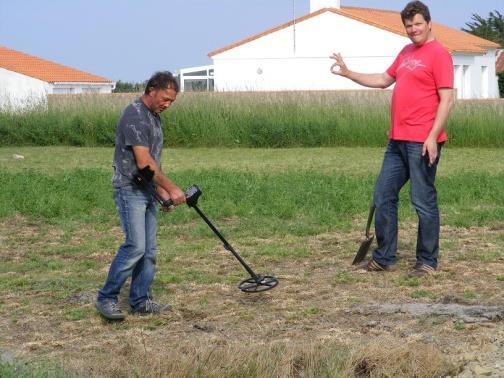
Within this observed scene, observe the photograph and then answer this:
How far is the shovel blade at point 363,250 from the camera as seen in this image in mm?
8688

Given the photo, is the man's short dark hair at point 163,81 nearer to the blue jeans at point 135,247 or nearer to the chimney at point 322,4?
the blue jeans at point 135,247

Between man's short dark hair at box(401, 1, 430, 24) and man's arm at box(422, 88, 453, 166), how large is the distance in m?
0.57

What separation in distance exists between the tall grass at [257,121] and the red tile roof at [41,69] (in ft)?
84.6

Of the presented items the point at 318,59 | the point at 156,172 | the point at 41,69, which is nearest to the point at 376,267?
the point at 156,172

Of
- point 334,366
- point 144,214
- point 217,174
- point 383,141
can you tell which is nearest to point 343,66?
point 144,214

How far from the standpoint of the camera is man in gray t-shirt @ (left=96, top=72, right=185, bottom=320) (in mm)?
6781

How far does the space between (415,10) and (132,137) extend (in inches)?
97.5

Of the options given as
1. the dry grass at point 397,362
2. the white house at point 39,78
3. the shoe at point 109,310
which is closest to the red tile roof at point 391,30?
the white house at point 39,78

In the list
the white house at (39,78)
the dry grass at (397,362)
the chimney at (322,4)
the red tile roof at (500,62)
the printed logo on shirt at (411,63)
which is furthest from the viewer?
the red tile roof at (500,62)

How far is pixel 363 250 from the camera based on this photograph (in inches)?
344

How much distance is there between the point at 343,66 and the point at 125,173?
239 centimetres

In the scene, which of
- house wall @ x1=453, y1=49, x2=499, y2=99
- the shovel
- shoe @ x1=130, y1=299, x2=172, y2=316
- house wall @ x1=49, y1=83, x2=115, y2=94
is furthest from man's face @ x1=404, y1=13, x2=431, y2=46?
house wall @ x1=49, y1=83, x2=115, y2=94

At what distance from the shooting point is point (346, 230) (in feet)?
34.7

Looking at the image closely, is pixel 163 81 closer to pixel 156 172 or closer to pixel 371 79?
pixel 156 172
